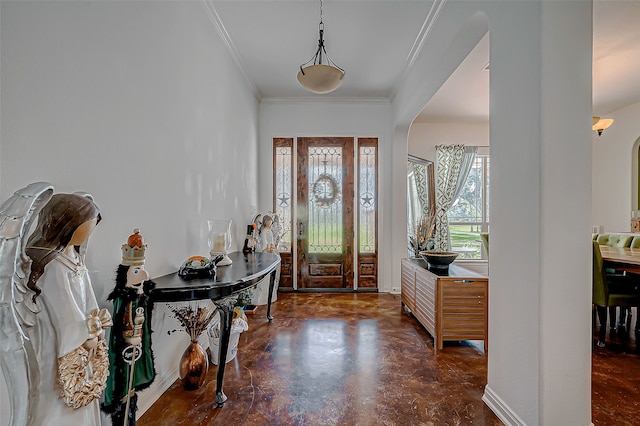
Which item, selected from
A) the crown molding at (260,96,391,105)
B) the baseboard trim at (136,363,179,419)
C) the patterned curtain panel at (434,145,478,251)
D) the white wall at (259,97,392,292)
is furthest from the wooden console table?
the patterned curtain panel at (434,145,478,251)

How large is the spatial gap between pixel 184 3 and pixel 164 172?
4.37ft

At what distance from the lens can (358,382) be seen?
2312mm

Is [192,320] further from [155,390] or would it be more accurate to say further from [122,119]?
[122,119]

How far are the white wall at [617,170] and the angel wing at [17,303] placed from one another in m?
7.04

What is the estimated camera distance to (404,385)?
7.48 feet

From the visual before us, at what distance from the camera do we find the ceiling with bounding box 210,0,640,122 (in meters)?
2.84

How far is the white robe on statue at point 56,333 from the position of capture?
902 millimetres

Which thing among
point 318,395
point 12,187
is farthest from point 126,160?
point 318,395

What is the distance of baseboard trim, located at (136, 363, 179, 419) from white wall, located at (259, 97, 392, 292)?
10.4 ft

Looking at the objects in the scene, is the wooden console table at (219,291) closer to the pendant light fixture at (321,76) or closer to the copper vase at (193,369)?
the copper vase at (193,369)

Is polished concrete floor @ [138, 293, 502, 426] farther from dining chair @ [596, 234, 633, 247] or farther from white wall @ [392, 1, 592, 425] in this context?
dining chair @ [596, 234, 633, 247]

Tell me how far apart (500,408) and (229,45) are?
389 centimetres

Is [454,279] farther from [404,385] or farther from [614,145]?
[614,145]

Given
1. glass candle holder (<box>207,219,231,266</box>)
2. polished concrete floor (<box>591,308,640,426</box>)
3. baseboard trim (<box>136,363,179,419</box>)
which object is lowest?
polished concrete floor (<box>591,308,640,426</box>)
